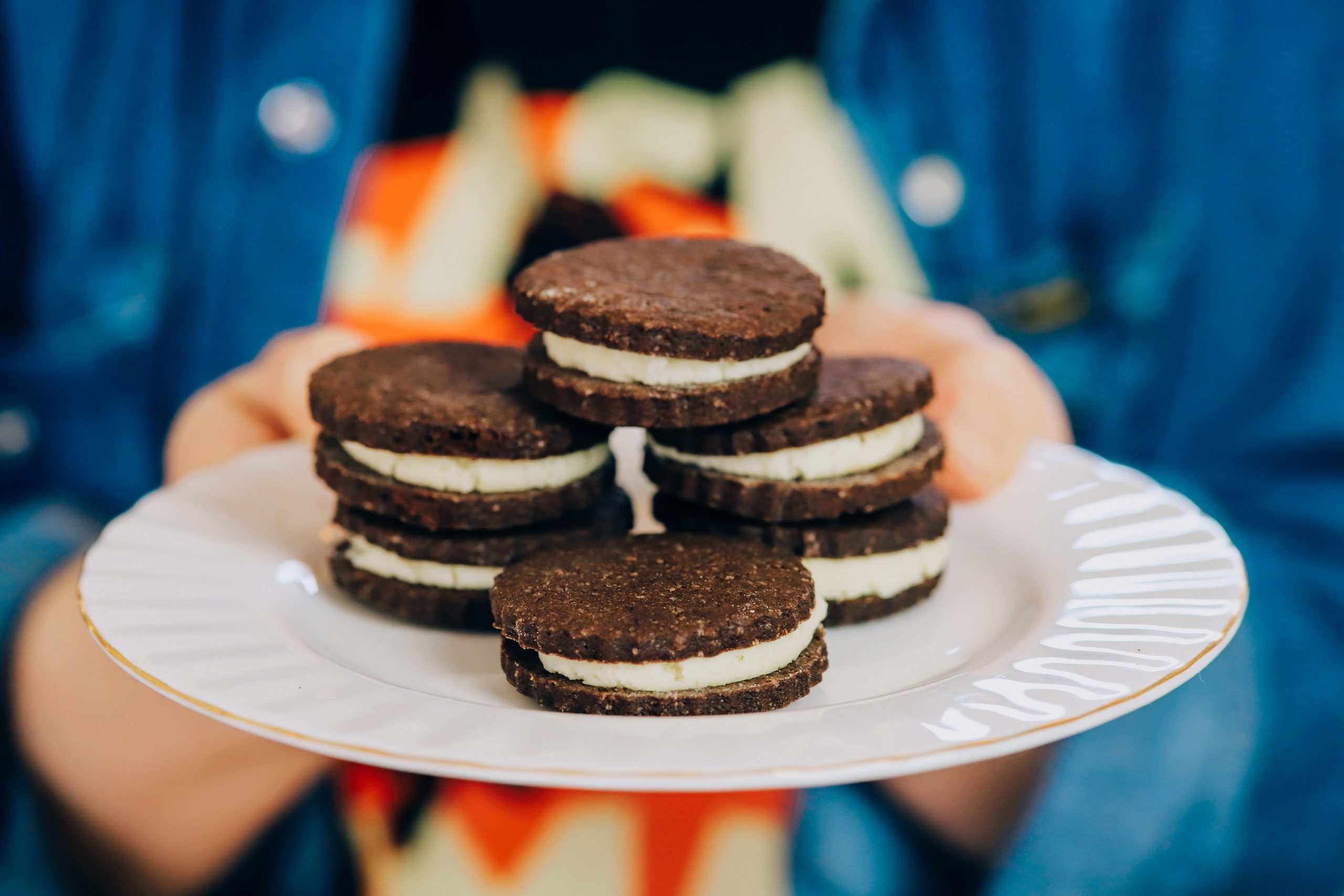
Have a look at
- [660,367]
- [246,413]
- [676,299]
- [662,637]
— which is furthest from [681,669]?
[246,413]

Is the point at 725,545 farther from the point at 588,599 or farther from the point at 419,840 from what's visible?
the point at 419,840

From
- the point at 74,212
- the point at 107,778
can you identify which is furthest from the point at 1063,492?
the point at 74,212

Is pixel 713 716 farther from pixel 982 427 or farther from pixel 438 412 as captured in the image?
pixel 982 427

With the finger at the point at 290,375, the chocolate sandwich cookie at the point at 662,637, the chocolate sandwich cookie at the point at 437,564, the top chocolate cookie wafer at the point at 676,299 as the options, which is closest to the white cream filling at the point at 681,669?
the chocolate sandwich cookie at the point at 662,637

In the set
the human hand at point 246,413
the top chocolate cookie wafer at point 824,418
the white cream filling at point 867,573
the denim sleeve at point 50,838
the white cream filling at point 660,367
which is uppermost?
the white cream filling at point 660,367

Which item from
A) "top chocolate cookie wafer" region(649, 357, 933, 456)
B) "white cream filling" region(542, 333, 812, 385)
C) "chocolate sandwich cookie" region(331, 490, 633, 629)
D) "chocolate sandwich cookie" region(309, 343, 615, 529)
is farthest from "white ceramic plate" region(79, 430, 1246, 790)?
"white cream filling" region(542, 333, 812, 385)

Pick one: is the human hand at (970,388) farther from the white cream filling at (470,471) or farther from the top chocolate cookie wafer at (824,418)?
the white cream filling at (470,471)
